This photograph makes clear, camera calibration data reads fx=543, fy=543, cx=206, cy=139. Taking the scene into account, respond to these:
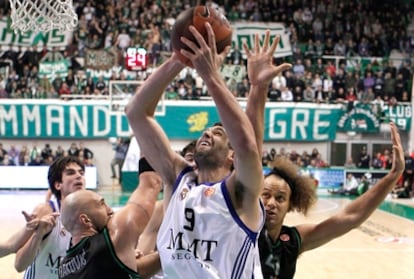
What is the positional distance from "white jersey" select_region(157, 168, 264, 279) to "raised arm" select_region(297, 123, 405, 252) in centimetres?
62

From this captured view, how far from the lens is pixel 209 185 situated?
2359mm

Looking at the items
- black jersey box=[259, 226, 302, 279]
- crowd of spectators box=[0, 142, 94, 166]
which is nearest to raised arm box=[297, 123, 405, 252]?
black jersey box=[259, 226, 302, 279]

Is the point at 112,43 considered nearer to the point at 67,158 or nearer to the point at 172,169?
the point at 67,158

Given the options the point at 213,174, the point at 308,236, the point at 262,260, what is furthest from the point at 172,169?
the point at 308,236

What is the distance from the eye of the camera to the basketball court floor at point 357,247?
7.28 metres

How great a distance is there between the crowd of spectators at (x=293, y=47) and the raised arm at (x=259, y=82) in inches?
593

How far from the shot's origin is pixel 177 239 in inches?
92.5

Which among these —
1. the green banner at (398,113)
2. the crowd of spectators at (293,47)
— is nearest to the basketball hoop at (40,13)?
the crowd of spectators at (293,47)

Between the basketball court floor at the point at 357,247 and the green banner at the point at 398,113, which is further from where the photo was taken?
the green banner at the point at 398,113

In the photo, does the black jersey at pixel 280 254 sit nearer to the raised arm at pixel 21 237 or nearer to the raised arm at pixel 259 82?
the raised arm at pixel 259 82

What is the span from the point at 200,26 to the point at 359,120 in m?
17.0

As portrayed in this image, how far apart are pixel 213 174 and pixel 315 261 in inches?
235

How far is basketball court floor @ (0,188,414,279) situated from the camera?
7.28 metres

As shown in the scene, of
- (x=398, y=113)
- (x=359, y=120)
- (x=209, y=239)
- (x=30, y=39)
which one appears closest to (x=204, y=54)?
(x=209, y=239)
